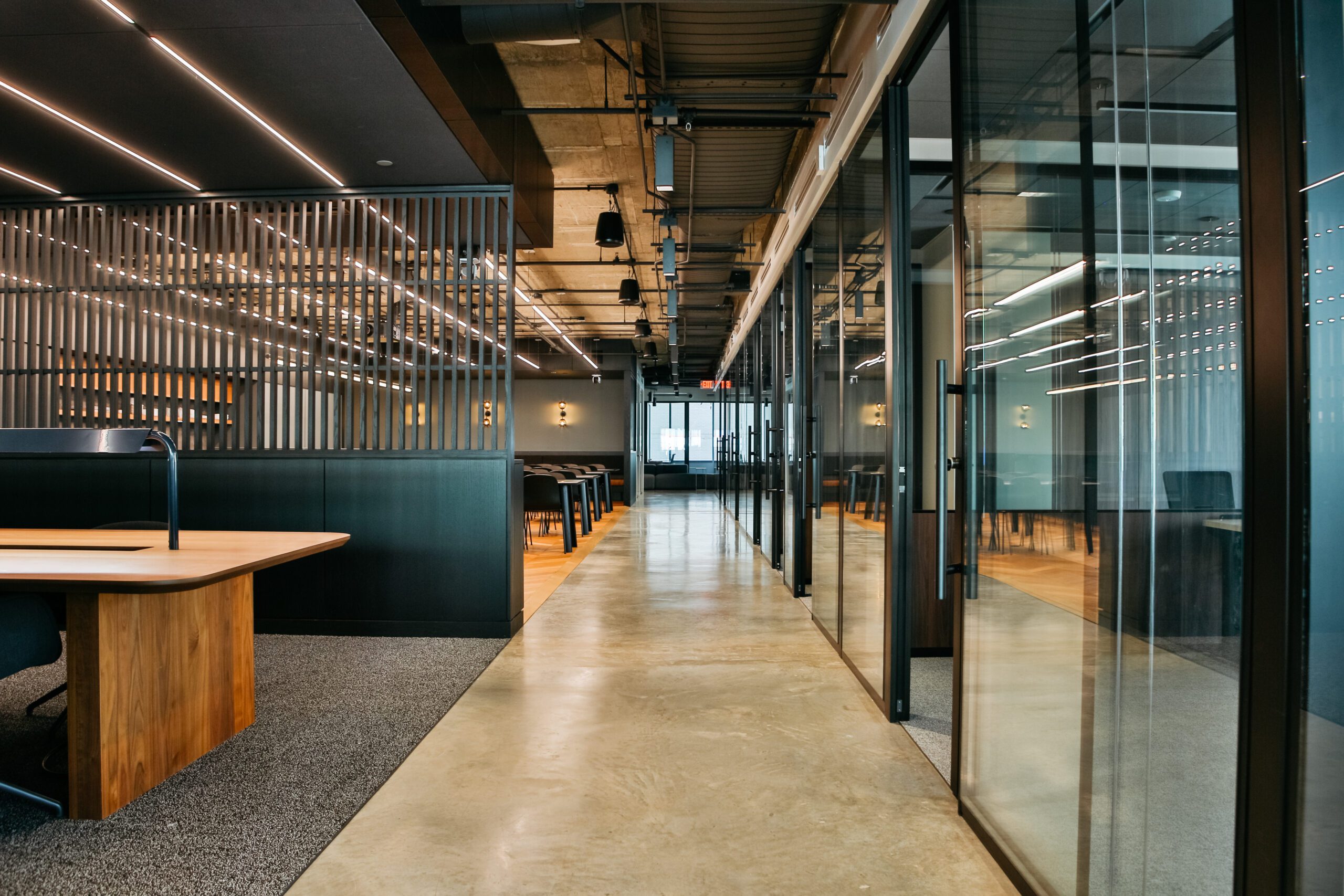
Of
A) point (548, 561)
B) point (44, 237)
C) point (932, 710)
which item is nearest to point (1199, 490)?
point (932, 710)

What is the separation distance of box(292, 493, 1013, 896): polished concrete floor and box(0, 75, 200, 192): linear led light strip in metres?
3.60

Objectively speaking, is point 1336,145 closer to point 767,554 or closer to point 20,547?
point 20,547

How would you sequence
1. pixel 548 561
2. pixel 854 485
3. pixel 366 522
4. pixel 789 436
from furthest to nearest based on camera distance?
pixel 548 561
pixel 789 436
pixel 366 522
pixel 854 485

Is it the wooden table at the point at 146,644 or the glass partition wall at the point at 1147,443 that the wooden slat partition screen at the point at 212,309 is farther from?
the glass partition wall at the point at 1147,443

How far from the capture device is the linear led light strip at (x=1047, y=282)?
68.5 inches

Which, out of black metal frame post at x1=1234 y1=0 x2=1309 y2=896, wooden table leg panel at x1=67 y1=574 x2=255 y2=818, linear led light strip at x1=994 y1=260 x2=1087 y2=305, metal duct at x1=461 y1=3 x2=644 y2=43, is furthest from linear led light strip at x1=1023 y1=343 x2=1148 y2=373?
wooden table leg panel at x1=67 y1=574 x2=255 y2=818

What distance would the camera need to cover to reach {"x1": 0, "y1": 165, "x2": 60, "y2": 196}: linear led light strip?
4.59 m

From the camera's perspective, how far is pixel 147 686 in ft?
8.56

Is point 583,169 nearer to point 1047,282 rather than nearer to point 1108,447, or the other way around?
point 1047,282

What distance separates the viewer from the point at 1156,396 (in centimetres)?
143

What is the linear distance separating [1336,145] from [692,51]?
341cm

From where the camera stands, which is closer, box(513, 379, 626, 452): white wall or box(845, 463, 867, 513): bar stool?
box(845, 463, 867, 513): bar stool

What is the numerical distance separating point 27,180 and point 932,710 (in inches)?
242

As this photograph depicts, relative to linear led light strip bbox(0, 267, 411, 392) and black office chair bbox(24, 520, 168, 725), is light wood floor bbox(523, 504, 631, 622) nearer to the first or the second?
linear led light strip bbox(0, 267, 411, 392)
